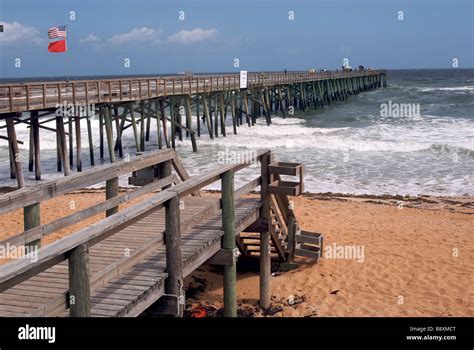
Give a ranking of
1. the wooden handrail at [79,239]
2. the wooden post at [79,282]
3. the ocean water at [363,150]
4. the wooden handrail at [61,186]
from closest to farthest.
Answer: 1. the wooden handrail at [79,239]
2. the wooden post at [79,282]
3. the wooden handrail at [61,186]
4. the ocean water at [363,150]

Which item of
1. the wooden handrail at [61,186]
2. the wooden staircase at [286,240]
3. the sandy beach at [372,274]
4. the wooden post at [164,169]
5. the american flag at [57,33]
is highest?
the american flag at [57,33]

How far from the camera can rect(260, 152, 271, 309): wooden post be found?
302 inches

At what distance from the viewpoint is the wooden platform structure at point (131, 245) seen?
3.69 metres

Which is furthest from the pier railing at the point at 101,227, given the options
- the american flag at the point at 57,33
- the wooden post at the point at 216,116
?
the wooden post at the point at 216,116

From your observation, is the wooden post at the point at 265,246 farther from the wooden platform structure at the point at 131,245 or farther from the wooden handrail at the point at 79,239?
the wooden handrail at the point at 79,239

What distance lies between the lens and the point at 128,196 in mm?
6426

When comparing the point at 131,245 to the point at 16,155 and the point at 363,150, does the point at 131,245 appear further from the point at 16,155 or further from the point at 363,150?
the point at 363,150

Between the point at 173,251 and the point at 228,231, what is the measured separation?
146cm

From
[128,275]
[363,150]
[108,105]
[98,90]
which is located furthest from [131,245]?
[363,150]

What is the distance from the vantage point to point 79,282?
3689 millimetres

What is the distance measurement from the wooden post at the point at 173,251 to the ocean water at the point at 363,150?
42.3 feet

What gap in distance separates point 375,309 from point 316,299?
825 mm
